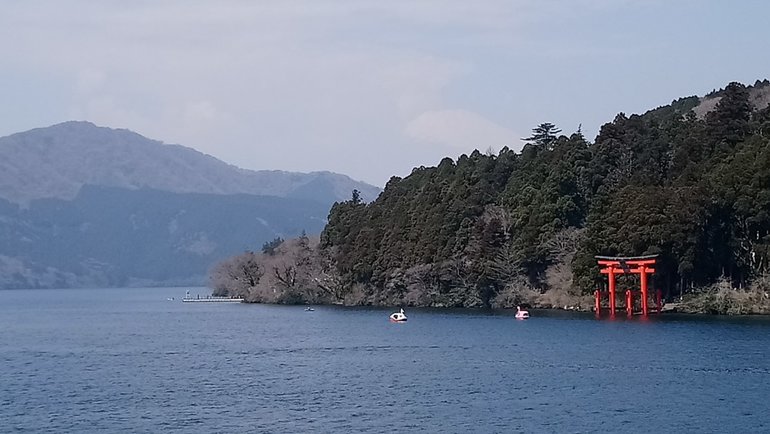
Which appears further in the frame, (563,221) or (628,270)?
(563,221)

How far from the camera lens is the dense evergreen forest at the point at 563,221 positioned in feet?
255

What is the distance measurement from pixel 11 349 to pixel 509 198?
47955 mm

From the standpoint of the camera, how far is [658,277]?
8162 centimetres

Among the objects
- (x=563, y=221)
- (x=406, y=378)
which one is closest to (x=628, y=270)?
(x=563, y=221)

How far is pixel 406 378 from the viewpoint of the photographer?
48.1 meters

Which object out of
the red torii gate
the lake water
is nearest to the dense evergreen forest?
the red torii gate

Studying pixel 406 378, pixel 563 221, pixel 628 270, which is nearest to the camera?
pixel 406 378

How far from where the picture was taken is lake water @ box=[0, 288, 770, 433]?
119ft

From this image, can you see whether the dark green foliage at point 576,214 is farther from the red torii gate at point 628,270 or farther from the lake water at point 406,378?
the lake water at point 406,378

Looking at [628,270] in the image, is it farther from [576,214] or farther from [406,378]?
[406,378]

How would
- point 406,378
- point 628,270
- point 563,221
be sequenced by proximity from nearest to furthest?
point 406,378 → point 628,270 → point 563,221

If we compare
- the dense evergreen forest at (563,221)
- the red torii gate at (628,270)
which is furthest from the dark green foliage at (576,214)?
the red torii gate at (628,270)

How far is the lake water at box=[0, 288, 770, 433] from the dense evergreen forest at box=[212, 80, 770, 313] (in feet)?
21.2

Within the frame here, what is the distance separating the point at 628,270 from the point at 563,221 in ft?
49.1
